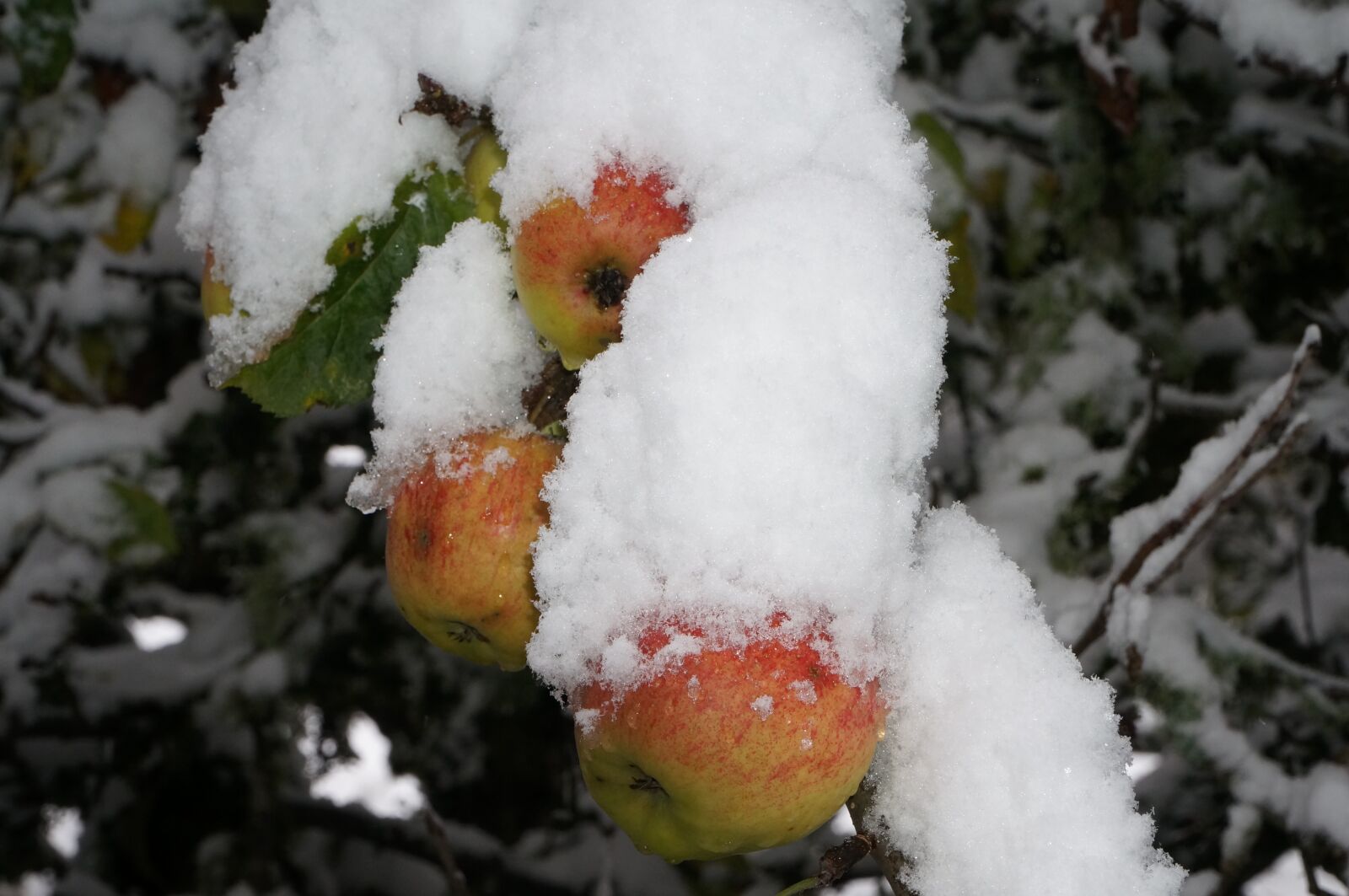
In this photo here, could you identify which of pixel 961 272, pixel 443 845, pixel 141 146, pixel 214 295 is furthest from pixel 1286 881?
pixel 141 146

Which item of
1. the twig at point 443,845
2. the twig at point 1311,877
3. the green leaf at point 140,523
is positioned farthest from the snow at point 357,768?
the twig at point 1311,877

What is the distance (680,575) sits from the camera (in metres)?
0.67

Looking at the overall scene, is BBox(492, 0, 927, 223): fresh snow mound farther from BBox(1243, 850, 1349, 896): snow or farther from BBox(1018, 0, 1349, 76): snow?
BBox(1243, 850, 1349, 896): snow

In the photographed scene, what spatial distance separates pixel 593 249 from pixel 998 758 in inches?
18.3

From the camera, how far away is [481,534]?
0.86m

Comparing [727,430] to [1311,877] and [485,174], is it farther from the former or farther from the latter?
[1311,877]

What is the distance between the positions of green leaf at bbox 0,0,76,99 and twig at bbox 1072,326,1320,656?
1.65 metres

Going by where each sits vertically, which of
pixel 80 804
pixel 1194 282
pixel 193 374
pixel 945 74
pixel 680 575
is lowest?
pixel 80 804

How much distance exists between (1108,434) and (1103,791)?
53.9 inches

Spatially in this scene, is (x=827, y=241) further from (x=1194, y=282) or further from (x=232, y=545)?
(x=232, y=545)

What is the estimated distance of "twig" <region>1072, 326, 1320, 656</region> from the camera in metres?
0.99

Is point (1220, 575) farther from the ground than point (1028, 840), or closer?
closer

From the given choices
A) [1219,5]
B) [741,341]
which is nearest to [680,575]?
[741,341]

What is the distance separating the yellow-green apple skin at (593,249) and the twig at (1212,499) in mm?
617
